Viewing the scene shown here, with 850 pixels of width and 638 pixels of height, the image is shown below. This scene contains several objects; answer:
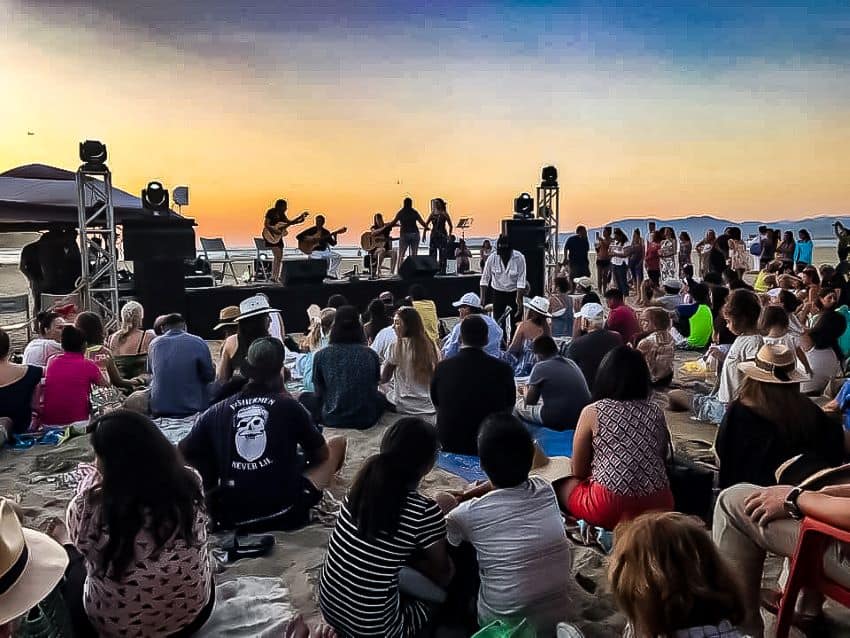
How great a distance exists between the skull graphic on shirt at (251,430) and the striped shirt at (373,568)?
89 cm

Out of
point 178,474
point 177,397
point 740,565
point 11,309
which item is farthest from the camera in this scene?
point 11,309

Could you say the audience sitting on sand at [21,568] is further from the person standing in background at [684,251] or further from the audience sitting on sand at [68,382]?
the person standing in background at [684,251]

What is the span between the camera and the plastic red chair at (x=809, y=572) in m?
1.99

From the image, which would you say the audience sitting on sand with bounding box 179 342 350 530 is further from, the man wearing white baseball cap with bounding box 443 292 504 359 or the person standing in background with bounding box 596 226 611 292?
the person standing in background with bounding box 596 226 611 292

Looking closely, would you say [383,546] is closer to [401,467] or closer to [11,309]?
[401,467]

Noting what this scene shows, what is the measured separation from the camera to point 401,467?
2.10 metres

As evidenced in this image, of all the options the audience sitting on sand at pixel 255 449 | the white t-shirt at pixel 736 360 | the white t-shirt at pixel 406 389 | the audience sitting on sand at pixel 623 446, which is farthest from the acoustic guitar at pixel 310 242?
the audience sitting on sand at pixel 623 446

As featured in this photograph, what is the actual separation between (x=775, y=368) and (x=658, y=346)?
3129mm

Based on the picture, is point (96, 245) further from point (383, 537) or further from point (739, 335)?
point (383, 537)

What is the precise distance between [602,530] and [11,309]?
8.63 meters

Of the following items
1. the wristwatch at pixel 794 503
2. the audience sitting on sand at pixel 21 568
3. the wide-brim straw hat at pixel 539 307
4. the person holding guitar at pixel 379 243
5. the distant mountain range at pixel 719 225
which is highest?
the distant mountain range at pixel 719 225

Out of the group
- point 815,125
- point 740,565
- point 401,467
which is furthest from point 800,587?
point 815,125

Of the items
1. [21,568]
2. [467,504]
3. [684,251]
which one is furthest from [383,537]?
[684,251]

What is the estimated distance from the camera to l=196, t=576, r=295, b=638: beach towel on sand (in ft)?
8.14
